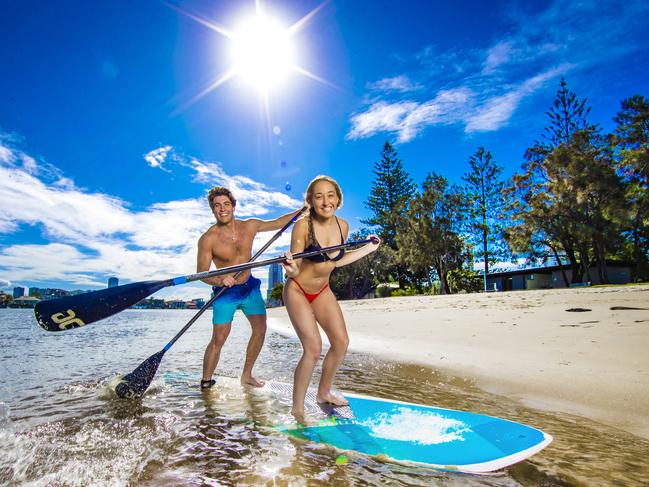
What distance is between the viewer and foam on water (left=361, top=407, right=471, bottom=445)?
2.65 meters

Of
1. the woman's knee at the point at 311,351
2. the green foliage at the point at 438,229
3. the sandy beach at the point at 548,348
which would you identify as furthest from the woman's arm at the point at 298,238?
the green foliage at the point at 438,229

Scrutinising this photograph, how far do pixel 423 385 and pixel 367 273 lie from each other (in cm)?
3617

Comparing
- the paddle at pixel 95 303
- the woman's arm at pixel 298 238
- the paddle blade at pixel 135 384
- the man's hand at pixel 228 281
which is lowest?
the paddle blade at pixel 135 384

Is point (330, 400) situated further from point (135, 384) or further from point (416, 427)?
point (135, 384)

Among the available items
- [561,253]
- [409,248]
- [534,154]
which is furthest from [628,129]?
[409,248]

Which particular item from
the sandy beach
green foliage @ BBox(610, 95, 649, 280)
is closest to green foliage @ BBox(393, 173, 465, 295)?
green foliage @ BBox(610, 95, 649, 280)

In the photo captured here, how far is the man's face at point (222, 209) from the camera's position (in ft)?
14.3

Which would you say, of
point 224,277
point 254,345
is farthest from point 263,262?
point 254,345

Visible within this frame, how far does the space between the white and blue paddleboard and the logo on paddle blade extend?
8.23ft

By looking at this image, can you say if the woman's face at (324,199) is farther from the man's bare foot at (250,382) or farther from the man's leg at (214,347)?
the man's bare foot at (250,382)

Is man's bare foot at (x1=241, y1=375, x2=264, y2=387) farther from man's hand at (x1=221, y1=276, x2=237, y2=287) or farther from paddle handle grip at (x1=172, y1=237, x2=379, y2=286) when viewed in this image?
paddle handle grip at (x1=172, y1=237, x2=379, y2=286)

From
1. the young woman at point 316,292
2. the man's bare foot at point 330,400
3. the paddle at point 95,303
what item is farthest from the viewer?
the paddle at point 95,303

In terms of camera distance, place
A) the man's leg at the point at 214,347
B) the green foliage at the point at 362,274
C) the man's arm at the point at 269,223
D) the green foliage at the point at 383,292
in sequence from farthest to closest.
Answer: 1. the green foliage at the point at 362,274
2. the green foliage at the point at 383,292
3. the man's arm at the point at 269,223
4. the man's leg at the point at 214,347

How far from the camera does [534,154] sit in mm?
28828
